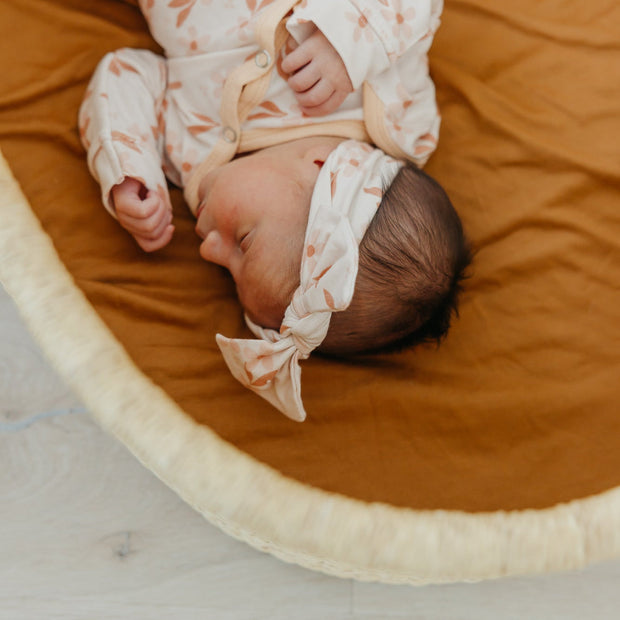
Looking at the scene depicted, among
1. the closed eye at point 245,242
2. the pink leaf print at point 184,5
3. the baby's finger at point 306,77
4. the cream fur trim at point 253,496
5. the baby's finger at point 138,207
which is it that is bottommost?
the cream fur trim at point 253,496

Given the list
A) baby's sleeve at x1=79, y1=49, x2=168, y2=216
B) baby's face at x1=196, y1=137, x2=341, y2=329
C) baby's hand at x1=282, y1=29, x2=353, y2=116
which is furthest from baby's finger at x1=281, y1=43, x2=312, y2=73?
baby's sleeve at x1=79, y1=49, x2=168, y2=216

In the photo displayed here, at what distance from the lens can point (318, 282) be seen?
705 millimetres

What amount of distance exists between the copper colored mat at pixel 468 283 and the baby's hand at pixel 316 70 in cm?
25

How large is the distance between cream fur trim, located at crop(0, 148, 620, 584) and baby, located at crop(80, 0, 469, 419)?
107 mm

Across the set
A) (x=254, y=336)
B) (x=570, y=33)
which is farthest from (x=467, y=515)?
(x=570, y=33)

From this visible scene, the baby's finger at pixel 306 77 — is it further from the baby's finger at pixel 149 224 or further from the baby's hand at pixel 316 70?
the baby's finger at pixel 149 224

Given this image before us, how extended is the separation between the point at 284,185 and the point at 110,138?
231 mm

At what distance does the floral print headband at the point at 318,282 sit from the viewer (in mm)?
698

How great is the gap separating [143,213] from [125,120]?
6.1 inches

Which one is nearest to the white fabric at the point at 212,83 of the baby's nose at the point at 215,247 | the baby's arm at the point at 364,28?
the baby's arm at the point at 364,28

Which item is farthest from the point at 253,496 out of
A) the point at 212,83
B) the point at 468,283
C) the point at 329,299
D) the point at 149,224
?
the point at 212,83

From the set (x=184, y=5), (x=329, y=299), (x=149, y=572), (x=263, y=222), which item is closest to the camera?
(x=329, y=299)

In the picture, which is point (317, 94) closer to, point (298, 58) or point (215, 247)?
point (298, 58)

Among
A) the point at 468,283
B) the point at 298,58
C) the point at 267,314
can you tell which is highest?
the point at 298,58
